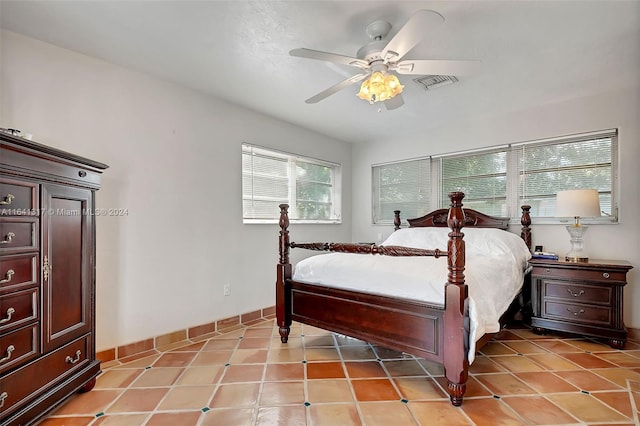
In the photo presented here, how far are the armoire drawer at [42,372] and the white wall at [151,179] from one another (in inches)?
21.3

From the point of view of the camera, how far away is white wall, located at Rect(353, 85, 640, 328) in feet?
9.56

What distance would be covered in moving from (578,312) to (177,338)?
149 inches

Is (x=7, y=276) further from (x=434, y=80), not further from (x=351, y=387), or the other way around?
(x=434, y=80)

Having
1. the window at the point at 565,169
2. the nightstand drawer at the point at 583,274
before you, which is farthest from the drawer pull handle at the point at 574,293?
the window at the point at 565,169

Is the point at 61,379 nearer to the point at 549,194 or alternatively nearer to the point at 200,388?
the point at 200,388

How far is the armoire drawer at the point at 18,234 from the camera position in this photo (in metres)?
1.49

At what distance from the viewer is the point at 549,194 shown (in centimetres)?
338

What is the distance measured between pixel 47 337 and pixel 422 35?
2649 millimetres

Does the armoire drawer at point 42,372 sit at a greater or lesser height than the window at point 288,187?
lesser

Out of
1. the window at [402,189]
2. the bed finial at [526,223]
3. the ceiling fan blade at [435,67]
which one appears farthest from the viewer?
the window at [402,189]

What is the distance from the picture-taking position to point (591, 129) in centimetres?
312

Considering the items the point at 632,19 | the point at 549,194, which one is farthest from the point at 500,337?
the point at 632,19

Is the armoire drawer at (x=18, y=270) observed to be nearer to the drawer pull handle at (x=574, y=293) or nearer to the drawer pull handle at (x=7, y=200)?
the drawer pull handle at (x=7, y=200)

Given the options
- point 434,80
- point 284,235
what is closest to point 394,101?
point 434,80
